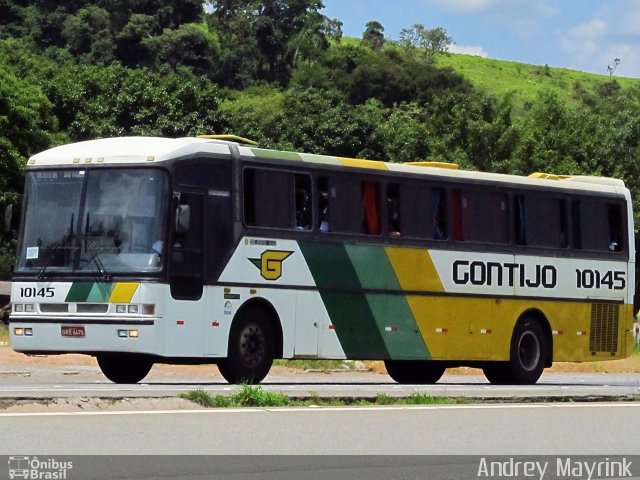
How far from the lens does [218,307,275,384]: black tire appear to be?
1972cm

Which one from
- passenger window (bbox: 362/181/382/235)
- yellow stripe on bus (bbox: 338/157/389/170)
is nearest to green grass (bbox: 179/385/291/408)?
passenger window (bbox: 362/181/382/235)

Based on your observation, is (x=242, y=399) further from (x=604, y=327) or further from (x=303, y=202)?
(x=604, y=327)

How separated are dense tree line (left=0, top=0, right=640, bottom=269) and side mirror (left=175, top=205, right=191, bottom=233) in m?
27.9

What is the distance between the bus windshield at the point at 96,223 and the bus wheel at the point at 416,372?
657 cm

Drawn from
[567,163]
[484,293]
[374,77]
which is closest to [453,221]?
[484,293]

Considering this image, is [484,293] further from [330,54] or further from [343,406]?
[330,54]

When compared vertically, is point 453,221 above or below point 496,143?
below

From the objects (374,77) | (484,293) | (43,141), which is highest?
(374,77)

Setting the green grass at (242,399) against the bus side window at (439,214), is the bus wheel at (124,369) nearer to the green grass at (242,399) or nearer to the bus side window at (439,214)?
the bus side window at (439,214)

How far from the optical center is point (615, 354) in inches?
1014

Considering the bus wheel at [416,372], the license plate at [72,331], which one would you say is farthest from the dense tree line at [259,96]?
the license plate at [72,331]

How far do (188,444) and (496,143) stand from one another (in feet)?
183

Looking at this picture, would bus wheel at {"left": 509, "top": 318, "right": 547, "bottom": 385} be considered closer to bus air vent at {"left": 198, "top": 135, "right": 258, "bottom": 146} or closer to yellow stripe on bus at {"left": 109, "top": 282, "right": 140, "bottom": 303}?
bus air vent at {"left": 198, "top": 135, "right": 258, "bottom": 146}

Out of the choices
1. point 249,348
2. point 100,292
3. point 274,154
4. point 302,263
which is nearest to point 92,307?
point 100,292
